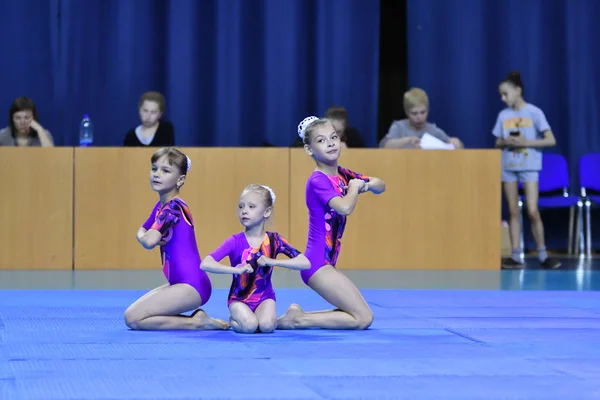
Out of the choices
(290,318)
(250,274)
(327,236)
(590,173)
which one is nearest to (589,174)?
(590,173)

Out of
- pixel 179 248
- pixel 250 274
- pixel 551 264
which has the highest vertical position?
pixel 179 248

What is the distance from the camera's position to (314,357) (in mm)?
3865

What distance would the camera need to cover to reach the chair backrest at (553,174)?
10852 millimetres

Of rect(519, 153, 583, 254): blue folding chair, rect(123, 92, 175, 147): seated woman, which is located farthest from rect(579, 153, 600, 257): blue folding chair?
rect(123, 92, 175, 147): seated woman

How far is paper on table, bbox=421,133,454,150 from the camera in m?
9.03

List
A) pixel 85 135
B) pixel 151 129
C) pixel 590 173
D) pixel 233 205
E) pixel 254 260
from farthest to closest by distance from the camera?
1. pixel 590 173
2. pixel 85 135
3. pixel 151 129
4. pixel 233 205
5. pixel 254 260

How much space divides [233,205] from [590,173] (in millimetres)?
Result: 4357

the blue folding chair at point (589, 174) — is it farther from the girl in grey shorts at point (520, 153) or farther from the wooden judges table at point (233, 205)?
the wooden judges table at point (233, 205)

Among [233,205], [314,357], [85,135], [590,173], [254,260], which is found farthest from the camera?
[590,173]

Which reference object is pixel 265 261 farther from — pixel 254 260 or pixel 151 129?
pixel 151 129

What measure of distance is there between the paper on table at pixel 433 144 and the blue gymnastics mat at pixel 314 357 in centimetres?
337

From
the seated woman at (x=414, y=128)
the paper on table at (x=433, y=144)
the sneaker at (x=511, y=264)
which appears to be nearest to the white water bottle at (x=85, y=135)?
the seated woman at (x=414, y=128)

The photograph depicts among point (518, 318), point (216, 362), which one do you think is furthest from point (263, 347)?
point (518, 318)

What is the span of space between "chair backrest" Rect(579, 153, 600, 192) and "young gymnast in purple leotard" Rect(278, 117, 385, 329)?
652 centimetres
